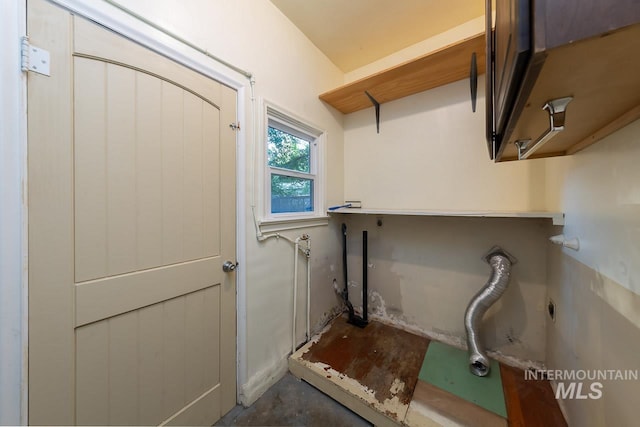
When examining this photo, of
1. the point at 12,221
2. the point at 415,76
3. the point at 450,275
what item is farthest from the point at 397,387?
the point at 415,76

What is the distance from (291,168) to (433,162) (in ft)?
4.29

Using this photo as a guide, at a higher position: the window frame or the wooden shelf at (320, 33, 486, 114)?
the wooden shelf at (320, 33, 486, 114)

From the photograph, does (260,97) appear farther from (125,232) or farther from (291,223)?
(125,232)

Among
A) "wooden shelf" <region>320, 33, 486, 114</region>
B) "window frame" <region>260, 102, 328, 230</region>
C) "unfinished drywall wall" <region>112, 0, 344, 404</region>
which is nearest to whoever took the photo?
"unfinished drywall wall" <region>112, 0, 344, 404</region>

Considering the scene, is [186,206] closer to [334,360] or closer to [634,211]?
[334,360]

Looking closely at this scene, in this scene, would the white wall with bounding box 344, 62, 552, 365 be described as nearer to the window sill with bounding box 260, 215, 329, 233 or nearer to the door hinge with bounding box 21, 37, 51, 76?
the window sill with bounding box 260, 215, 329, 233

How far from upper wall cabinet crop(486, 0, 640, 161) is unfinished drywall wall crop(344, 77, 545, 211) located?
3.70 feet

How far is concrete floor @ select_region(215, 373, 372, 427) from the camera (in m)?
1.36

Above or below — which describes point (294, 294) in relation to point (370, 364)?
above

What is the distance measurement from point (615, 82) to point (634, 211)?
52 cm

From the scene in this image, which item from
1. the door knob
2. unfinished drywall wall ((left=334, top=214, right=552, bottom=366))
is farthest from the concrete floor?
unfinished drywall wall ((left=334, top=214, right=552, bottom=366))

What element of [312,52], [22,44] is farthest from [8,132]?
[312,52]

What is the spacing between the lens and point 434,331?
2062 millimetres

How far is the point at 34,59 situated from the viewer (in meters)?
0.78
